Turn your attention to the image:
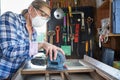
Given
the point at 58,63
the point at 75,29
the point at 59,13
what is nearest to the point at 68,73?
the point at 58,63

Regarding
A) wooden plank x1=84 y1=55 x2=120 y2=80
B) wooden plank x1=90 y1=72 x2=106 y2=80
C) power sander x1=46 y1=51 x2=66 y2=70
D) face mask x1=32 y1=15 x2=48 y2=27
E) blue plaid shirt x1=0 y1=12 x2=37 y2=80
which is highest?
face mask x1=32 y1=15 x2=48 y2=27

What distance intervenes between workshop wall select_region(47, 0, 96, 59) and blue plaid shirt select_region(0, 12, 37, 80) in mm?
1151

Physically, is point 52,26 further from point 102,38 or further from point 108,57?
point 108,57

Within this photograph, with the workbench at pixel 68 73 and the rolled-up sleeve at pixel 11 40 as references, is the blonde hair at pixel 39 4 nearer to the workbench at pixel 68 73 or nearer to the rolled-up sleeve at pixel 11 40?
the rolled-up sleeve at pixel 11 40

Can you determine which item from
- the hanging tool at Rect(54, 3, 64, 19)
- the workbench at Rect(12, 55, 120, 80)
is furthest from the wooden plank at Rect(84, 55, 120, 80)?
the hanging tool at Rect(54, 3, 64, 19)

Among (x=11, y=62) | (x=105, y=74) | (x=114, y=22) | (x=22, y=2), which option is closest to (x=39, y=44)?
(x=11, y=62)

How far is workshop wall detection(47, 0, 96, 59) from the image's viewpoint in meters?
2.81

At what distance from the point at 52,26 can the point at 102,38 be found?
0.79 metres

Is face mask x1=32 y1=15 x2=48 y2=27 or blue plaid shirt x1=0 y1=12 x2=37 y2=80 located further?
face mask x1=32 y1=15 x2=48 y2=27

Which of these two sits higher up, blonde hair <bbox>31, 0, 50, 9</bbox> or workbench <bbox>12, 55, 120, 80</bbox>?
blonde hair <bbox>31, 0, 50, 9</bbox>

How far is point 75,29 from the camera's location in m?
2.82

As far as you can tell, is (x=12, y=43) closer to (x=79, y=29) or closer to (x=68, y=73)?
(x=68, y=73)

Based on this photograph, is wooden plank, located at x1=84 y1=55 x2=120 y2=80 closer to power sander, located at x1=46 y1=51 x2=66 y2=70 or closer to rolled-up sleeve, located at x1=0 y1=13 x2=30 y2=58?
power sander, located at x1=46 y1=51 x2=66 y2=70

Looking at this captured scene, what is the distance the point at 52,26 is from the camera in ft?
9.44
